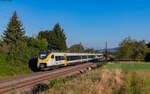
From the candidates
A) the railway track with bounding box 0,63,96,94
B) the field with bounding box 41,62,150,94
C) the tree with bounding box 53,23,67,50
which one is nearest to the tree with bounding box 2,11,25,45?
the tree with bounding box 53,23,67,50

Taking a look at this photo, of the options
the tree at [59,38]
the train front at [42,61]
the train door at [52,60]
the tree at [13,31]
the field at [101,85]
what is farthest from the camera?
the tree at [59,38]

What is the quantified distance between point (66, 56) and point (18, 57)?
30.2 ft

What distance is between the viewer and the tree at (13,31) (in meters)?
46.6

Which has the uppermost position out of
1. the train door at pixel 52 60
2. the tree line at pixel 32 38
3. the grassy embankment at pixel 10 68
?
the tree line at pixel 32 38

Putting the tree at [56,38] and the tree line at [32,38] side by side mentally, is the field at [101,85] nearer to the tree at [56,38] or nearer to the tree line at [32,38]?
the tree line at [32,38]

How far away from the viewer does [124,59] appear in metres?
48.2

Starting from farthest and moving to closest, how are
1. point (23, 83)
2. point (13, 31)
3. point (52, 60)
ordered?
point (13, 31), point (52, 60), point (23, 83)

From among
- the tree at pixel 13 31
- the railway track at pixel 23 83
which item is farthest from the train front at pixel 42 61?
the tree at pixel 13 31

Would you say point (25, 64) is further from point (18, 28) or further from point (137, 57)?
point (137, 57)

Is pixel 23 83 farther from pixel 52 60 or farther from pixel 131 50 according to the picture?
pixel 131 50

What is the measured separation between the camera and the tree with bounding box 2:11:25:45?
4659 cm

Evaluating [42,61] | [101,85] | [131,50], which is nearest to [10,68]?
[42,61]

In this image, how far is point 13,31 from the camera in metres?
47.7

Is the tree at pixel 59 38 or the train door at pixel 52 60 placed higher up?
the tree at pixel 59 38
